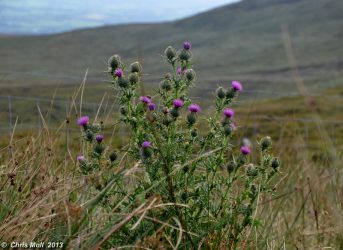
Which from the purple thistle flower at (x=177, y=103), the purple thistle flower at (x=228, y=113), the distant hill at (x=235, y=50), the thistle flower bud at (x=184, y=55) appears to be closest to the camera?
the purple thistle flower at (x=177, y=103)

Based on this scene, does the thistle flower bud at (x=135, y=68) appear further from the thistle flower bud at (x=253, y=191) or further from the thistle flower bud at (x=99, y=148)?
the thistle flower bud at (x=253, y=191)

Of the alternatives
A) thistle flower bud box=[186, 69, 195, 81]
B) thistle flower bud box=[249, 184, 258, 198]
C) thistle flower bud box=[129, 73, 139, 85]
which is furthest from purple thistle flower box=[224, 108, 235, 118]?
thistle flower bud box=[129, 73, 139, 85]

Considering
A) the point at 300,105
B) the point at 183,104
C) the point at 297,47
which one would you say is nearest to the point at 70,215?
the point at 183,104

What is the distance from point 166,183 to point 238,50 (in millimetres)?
160073

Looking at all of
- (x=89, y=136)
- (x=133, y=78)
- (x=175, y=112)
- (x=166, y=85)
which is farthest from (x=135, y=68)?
(x=89, y=136)

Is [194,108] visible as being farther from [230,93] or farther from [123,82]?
[123,82]

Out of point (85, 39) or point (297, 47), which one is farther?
point (85, 39)

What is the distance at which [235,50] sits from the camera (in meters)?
161

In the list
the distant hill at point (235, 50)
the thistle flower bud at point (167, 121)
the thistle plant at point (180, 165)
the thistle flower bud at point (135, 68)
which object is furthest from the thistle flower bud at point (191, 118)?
the distant hill at point (235, 50)

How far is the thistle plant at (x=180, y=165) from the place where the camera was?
268cm

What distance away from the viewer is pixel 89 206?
91.2 inches

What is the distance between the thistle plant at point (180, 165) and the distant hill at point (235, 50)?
10441cm

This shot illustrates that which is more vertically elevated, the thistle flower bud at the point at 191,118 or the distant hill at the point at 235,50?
the thistle flower bud at the point at 191,118

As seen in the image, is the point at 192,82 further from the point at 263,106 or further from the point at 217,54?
the point at 217,54
